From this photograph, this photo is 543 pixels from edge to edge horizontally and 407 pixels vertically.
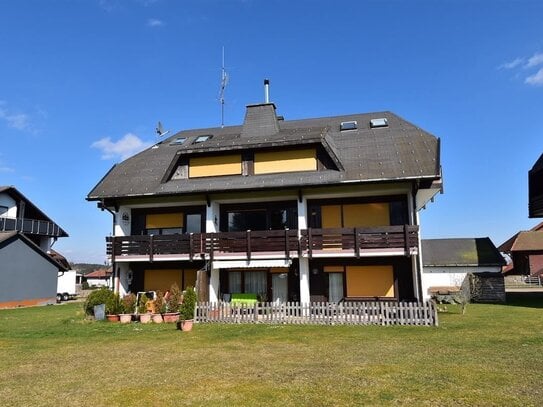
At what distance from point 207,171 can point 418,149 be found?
10472 mm

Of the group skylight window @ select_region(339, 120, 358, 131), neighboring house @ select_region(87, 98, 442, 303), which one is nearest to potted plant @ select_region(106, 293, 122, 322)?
neighboring house @ select_region(87, 98, 442, 303)

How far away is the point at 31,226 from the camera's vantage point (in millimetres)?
40719

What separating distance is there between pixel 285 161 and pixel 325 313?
791 centimetres

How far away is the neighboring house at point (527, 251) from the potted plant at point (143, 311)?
3722 cm

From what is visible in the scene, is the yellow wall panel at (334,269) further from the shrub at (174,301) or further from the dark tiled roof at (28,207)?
the dark tiled roof at (28,207)

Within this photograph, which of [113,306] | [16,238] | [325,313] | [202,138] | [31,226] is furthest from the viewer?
[31,226]

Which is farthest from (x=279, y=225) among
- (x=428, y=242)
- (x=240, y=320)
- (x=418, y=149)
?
(x=428, y=242)

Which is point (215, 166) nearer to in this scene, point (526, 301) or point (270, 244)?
point (270, 244)

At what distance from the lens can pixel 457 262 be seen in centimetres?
3562

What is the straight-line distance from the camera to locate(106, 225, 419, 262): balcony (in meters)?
18.2

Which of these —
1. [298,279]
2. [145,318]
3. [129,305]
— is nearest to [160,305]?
[145,318]

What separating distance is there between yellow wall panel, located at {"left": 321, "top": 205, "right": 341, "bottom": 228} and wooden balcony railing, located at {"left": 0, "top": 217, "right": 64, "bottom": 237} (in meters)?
31.0

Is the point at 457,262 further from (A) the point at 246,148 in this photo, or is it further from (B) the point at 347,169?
(A) the point at 246,148

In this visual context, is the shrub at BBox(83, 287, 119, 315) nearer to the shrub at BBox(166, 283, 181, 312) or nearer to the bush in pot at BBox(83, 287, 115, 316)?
the bush in pot at BBox(83, 287, 115, 316)
